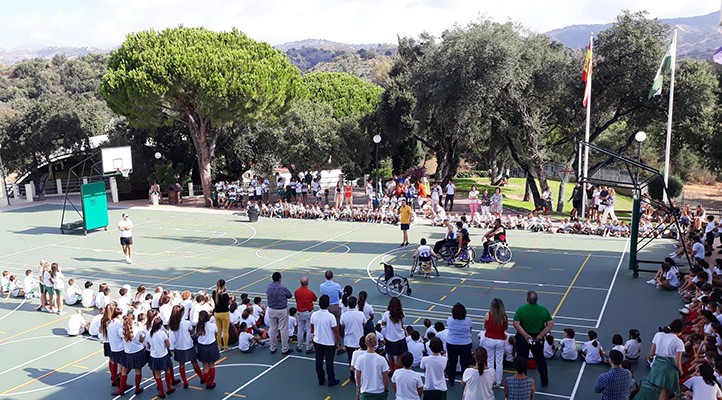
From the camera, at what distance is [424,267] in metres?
17.9

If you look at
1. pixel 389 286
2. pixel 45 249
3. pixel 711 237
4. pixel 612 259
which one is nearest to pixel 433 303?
pixel 389 286

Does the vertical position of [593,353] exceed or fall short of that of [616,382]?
it falls short

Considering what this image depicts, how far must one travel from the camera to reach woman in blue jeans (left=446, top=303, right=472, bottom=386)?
381 inches

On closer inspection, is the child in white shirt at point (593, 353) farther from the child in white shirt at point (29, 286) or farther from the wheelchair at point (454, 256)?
the child in white shirt at point (29, 286)

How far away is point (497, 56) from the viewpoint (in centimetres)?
2831

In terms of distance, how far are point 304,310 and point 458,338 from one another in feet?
10.7

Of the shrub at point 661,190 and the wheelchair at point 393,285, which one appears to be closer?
the wheelchair at point 393,285

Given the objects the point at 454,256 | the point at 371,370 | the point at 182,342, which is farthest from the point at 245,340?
the point at 454,256

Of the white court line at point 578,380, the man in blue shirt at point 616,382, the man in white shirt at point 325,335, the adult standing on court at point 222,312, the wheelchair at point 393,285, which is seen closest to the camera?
the man in blue shirt at point 616,382

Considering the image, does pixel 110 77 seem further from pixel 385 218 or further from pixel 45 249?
pixel 385 218

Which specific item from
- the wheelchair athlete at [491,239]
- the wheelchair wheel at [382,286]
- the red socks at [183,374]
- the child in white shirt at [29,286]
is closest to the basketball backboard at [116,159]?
the child in white shirt at [29,286]

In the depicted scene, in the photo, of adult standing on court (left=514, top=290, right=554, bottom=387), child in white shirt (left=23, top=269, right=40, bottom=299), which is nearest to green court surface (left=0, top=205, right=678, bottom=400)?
child in white shirt (left=23, top=269, right=40, bottom=299)

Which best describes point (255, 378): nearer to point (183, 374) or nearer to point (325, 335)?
point (183, 374)

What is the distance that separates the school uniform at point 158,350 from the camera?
10.0 m
